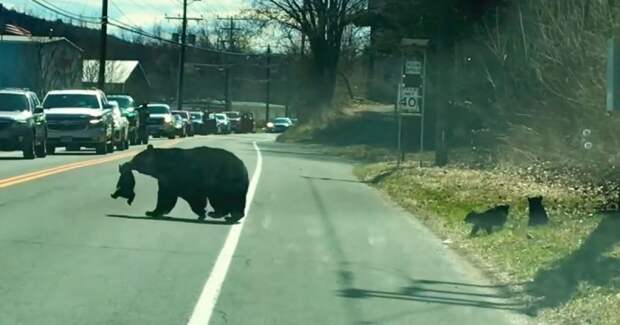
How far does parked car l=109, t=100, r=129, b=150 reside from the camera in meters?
36.8

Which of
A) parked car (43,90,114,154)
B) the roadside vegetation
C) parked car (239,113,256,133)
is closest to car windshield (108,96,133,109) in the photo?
parked car (43,90,114,154)

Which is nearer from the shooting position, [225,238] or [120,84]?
[225,238]

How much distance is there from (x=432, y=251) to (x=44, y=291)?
559 centimetres

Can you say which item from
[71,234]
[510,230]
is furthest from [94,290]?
[510,230]

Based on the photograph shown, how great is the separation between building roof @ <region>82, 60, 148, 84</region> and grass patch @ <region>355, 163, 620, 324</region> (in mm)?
56051

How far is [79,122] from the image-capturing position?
112 feet

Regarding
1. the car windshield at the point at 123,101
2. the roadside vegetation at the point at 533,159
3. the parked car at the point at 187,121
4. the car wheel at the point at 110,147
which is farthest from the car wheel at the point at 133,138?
the parked car at the point at 187,121

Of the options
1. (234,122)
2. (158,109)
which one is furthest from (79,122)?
(234,122)

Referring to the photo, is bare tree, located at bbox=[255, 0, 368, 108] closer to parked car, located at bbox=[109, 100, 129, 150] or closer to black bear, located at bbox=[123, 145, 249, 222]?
parked car, located at bbox=[109, 100, 129, 150]

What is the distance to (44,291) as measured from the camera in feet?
31.7

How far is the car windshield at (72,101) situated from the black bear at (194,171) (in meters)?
21.7

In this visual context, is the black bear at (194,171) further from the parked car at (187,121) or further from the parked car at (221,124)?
the parked car at (221,124)

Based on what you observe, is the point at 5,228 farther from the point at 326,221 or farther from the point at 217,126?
the point at 217,126

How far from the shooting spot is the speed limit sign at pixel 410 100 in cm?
2927
